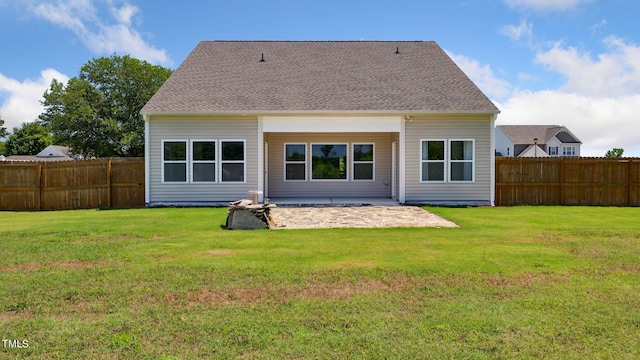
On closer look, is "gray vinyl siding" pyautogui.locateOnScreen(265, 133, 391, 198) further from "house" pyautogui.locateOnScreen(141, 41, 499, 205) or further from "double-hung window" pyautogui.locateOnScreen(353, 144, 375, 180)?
"house" pyautogui.locateOnScreen(141, 41, 499, 205)

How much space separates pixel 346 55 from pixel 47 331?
17192 mm

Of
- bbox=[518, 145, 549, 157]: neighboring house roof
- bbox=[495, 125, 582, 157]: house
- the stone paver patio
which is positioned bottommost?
the stone paver patio

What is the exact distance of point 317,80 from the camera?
16766mm

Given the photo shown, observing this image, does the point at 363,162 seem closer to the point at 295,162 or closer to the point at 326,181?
the point at 326,181

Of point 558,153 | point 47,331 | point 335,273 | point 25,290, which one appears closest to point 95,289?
point 25,290

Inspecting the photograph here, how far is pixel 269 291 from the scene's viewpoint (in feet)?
15.7

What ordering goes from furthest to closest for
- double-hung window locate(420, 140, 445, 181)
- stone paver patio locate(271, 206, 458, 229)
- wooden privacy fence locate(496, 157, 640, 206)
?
wooden privacy fence locate(496, 157, 640, 206) < double-hung window locate(420, 140, 445, 181) < stone paver patio locate(271, 206, 458, 229)

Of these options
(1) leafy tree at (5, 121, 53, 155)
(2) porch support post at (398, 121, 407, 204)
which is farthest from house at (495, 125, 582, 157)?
(1) leafy tree at (5, 121, 53, 155)

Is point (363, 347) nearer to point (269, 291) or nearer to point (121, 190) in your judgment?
point (269, 291)

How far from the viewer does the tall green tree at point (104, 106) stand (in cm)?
3256

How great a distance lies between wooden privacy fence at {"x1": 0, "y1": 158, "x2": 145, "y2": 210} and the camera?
14797mm

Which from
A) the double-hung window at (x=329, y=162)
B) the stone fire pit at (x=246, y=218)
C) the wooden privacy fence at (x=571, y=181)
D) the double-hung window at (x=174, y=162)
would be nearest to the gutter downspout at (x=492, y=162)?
the wooden privacy fence at (x=571, y=181)

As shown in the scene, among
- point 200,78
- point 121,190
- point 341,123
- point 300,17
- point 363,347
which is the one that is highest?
point 300,17

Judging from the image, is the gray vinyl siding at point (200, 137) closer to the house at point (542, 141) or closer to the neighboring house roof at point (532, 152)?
the neighboring house roof at point (532, 152)
